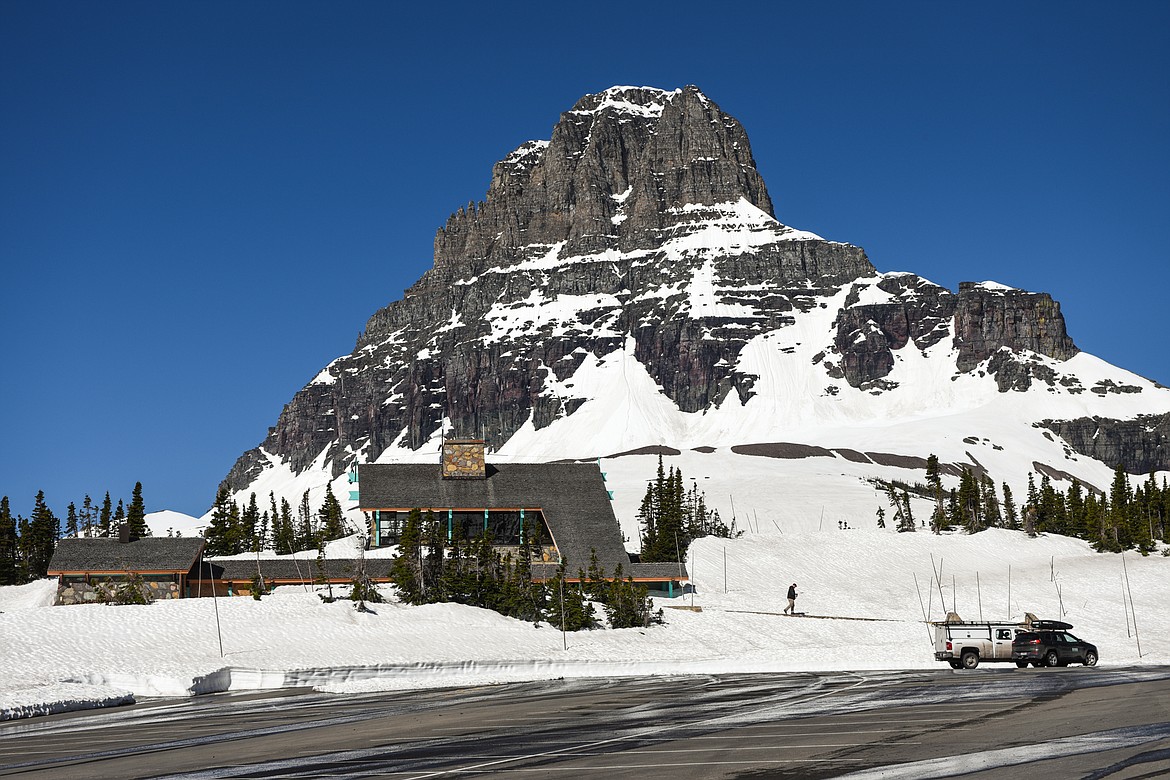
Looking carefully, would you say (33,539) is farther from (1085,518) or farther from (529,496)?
(1085,518)

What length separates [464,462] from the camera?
70.9m

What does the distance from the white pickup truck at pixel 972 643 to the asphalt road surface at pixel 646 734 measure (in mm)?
7184

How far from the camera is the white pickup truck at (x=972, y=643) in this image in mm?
40750

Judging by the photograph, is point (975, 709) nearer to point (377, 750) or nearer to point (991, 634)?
point (377, 750)

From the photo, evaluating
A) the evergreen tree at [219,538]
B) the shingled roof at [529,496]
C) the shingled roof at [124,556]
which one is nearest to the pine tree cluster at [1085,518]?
the shingled roof at [529,496]

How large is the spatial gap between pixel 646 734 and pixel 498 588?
3472cm

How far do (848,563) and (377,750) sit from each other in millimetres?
61854

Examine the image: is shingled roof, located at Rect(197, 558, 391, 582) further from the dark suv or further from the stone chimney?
the dark suv

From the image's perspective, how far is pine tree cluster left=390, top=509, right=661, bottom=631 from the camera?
54.4m

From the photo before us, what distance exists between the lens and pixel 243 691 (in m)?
36.2

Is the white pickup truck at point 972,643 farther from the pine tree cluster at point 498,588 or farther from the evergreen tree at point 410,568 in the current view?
the evergreen tree at point 410,568

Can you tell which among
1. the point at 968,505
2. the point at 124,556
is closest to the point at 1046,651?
the point at 124,556

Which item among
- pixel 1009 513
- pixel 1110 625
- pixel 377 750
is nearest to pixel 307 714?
pixel 377 750

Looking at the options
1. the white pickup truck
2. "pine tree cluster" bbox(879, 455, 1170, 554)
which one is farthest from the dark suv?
"pine tree cluster" bbox(879, 455, 1170, 554)
